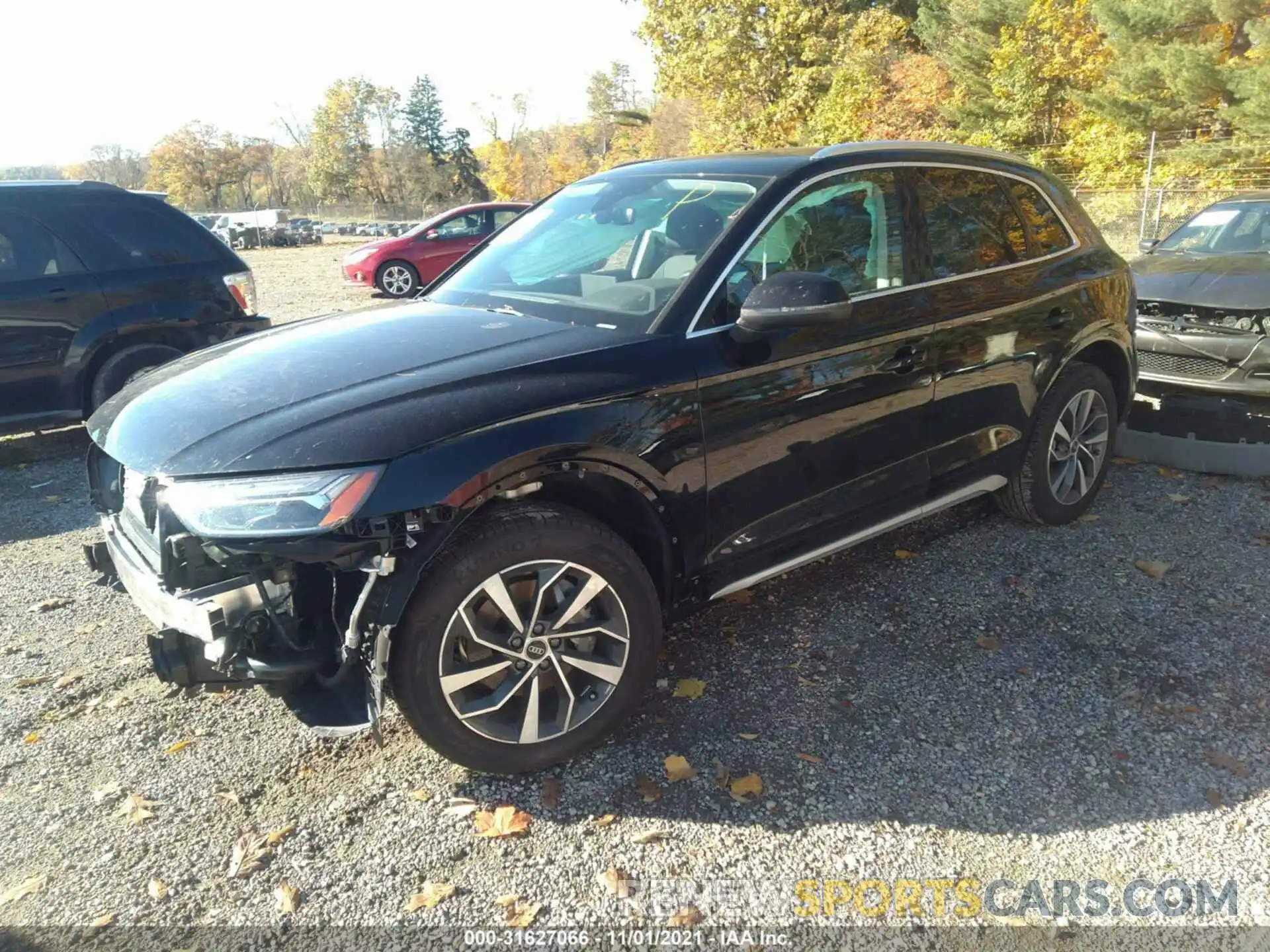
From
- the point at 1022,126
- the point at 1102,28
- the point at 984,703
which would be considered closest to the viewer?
the point at 984,703

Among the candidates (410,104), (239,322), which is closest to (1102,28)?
(239,322)

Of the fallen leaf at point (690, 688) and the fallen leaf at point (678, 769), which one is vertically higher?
the fallen leaf at point (690, 688)

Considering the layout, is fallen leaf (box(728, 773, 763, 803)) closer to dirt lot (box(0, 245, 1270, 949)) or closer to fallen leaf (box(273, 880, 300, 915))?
dirt lot (box(0, 245, 1270, 949))

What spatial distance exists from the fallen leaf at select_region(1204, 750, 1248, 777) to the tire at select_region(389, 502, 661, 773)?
71.0 inches

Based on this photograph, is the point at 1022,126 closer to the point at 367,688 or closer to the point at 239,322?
the point at 239,322

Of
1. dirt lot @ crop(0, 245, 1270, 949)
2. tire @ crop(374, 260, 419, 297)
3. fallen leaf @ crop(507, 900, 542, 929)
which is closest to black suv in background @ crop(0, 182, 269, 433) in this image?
dirt lot @ crop(0, 245, 1270, 949)

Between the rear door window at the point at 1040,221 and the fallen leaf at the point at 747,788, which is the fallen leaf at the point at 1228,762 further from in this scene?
the rear door window at the point at 1040,221

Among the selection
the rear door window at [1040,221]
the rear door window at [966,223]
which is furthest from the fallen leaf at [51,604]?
the rear door window at [1040,221]

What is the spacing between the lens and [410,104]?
80625 mm

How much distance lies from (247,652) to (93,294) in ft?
15.6

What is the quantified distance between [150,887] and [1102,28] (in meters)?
33.0

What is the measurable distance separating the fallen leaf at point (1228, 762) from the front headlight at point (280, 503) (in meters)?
2.73

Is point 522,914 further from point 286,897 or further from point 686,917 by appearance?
point 286,897

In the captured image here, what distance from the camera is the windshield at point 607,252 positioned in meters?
3.09
